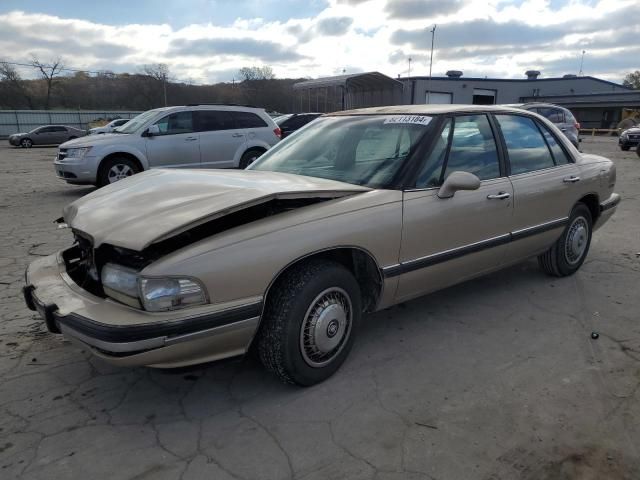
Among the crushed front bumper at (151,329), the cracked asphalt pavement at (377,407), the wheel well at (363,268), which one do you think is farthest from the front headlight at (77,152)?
the wheel well at (363,268)

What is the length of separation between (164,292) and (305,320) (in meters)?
0.78

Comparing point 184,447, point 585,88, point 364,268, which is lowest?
point 184,447

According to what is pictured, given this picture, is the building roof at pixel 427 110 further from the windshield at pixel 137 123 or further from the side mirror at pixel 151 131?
the windshield at pixel 137 123

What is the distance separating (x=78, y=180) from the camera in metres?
8.75

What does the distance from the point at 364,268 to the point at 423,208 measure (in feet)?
1.78

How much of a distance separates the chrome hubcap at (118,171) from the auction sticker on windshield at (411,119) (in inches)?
267

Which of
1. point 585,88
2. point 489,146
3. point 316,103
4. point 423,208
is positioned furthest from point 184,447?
point 585,88

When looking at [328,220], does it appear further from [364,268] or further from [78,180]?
[78,180]

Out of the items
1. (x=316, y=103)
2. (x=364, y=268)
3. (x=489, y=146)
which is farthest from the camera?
(x=316, y=103)

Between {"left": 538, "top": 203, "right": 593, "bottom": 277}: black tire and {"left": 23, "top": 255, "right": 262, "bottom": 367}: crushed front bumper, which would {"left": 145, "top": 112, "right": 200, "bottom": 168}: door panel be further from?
{"left": 23, "top": 255, "right": 262, "bottom": 367}: crushed front bumper

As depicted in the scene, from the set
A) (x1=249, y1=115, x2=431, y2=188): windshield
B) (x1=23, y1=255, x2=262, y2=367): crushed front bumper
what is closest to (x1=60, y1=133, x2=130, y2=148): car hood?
(x1=249, y1=115, x2=431, y2=188): windshield

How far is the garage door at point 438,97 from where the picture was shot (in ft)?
115

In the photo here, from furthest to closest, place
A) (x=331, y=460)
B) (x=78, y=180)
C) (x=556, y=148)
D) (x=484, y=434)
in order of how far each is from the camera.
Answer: (x=78, y=180), (x=556, y=148), (x=484, y=434), (x=331, y=460)

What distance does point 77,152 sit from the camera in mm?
8781
